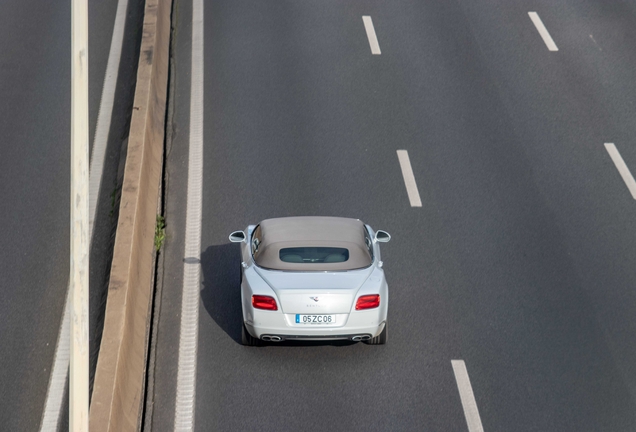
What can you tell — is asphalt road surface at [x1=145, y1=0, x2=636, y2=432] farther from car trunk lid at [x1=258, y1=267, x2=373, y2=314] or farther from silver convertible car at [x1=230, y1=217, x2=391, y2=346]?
car trunk lid at [x1=258, y1=267, x2=373, y2=314]

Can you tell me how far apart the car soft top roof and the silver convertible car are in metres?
0.01

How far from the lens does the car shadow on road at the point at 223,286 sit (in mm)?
11531

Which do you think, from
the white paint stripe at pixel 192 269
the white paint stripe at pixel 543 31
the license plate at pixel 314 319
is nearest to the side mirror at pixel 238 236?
the white paint stripe at pixel 192 269

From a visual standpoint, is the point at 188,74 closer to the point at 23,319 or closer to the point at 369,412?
the point at 23,319

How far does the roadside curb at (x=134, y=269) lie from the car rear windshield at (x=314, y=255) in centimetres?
185

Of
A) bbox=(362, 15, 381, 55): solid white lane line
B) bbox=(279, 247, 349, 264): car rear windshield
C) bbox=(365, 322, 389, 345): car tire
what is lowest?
bbox=(365, 322, 389, 345): car tire

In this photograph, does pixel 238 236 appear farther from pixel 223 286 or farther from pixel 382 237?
pixel 382 237

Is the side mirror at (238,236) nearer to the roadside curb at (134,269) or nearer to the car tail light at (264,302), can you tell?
the roadside curb at (134,269)

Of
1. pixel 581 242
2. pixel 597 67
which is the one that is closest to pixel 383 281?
pixel 581 242

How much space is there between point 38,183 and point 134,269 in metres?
3.75

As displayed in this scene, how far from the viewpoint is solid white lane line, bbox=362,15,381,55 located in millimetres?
18953

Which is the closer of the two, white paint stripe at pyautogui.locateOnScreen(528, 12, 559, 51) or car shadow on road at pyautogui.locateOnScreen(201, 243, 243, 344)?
car shadow on road at pyautogui.locateOnScreen(201, 243, 243, 344)

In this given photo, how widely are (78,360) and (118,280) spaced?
3.46 metres

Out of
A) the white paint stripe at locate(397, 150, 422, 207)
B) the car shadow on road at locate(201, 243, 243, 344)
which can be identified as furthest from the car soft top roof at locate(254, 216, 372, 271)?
the white paint stripe at locate(397, 150, 422, 207)
